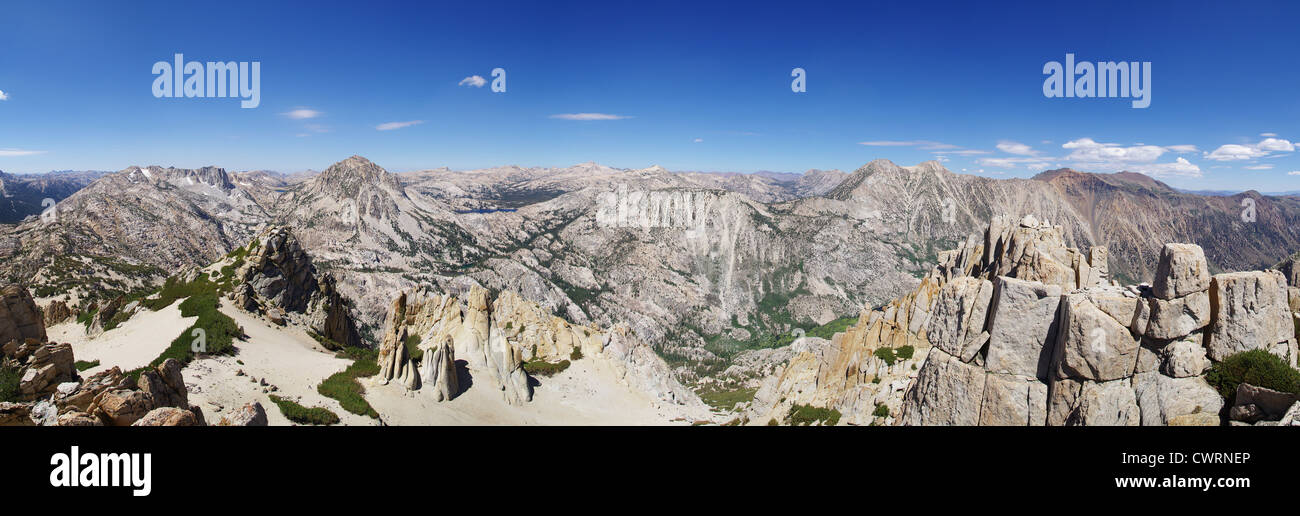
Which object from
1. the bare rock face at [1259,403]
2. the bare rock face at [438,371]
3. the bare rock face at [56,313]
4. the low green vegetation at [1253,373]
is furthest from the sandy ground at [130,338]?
the low green vegetation at [1253,373]

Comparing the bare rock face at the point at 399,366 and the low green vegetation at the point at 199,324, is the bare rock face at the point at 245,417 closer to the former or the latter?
the low green vegetation at the point at 199,324

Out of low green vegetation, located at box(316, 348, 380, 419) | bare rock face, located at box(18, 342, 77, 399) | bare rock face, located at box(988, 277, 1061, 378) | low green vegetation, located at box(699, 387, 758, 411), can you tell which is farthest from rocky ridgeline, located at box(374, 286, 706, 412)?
low green vegetation, located at box(699, 387, 758, 411)

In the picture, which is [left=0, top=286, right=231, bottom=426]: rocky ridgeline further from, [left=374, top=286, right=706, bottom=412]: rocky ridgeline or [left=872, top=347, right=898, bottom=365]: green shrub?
[left=872, top=347, right=898, bottom=365]: green shrub

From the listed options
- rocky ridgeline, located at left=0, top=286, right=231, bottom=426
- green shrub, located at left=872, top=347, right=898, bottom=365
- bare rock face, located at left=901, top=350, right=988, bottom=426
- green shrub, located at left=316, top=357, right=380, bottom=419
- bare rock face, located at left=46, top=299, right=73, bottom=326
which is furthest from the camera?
bare rock face, located at left=46, top=299, right=73, bottom=326

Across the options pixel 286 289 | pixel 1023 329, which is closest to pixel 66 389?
pixel 1023 329
